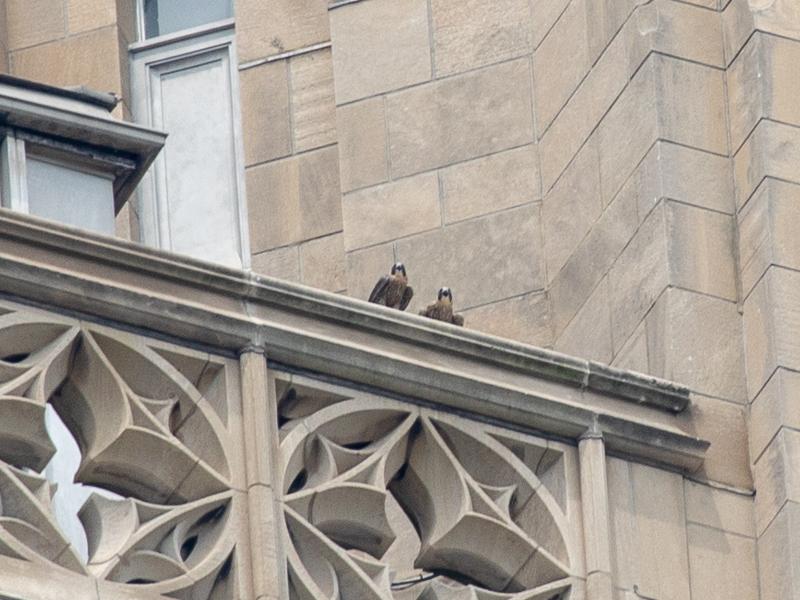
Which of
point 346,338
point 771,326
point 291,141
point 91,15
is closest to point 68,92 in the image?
point 346,338

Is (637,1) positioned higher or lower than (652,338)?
higher

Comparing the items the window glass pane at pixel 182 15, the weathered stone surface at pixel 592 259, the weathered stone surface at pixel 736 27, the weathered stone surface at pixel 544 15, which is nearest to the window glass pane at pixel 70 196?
the weathered stone surface at pixel 592 259

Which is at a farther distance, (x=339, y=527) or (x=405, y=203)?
(x=405, y=203)

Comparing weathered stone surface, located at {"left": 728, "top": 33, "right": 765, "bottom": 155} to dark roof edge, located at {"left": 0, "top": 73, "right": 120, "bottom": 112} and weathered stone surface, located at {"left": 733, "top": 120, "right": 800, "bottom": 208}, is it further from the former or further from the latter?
dark roof edge, located at {"left": 0, "top": 73, "right": 120, "bottom": 112}

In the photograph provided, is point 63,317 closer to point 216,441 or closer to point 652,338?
point 216,441

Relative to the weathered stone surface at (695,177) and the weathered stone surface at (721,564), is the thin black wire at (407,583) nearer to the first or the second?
the weathered stone surface at (721,564)

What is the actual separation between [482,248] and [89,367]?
3323mm

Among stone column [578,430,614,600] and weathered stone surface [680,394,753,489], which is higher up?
weathered stone surface [680,394,753,489]

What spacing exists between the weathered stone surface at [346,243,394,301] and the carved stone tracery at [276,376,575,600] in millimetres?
2678

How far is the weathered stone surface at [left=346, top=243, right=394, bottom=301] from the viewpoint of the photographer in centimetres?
1775

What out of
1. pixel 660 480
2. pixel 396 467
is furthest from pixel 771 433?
pixel 396 467

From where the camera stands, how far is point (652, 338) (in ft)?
52.4

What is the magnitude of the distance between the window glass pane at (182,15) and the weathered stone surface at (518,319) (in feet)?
10.5

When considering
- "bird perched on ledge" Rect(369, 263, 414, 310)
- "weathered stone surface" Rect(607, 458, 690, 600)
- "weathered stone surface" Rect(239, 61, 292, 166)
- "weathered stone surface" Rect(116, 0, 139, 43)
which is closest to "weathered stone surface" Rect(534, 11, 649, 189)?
"bird perched on ledge" Rect(369, 263, 414, 310)
